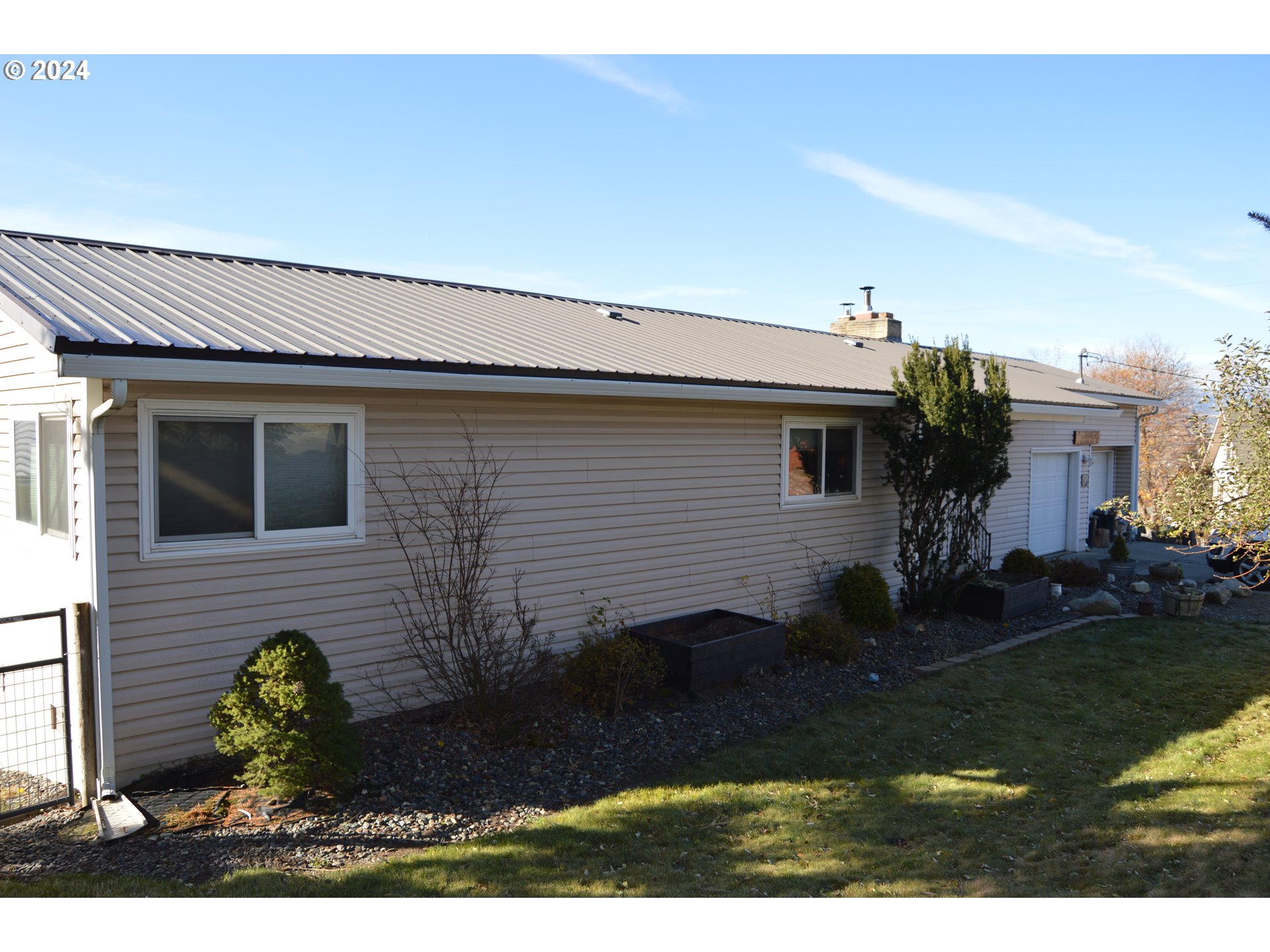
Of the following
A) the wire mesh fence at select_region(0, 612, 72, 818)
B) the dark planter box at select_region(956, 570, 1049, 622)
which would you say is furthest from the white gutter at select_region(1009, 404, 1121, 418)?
the wire mesh fence at select_region(0, 612, 72, 818)

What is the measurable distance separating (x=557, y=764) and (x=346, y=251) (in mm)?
18200

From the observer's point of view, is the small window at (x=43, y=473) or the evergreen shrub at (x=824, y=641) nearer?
the small window at (x=43, y=473)

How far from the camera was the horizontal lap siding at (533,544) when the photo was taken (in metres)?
Result: 5.47

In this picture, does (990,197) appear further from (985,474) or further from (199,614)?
(199,614)

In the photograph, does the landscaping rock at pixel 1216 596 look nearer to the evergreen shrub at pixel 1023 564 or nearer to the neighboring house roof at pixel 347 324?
the evergreen shrub at pixel 1023 564

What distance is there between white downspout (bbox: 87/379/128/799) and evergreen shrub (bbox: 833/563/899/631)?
776 cm

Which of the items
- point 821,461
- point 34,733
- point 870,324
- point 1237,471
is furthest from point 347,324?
point 870,324

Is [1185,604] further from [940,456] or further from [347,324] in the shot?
[347,324]

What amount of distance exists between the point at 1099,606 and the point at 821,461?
16.5 ft

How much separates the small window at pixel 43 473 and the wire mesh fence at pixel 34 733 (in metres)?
0.75

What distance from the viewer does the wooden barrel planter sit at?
1167cm

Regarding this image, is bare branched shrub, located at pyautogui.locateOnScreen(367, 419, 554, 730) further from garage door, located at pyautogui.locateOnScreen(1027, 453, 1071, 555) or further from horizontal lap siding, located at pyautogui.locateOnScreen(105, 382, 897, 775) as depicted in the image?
garage door, located at pyautogui.locateOnScreen(1027, 453, 1071, 555)

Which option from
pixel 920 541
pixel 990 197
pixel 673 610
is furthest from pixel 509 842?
pixel 990 197

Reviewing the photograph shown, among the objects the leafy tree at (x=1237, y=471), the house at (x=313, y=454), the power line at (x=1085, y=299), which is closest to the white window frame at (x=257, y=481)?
the house at (x=313, y=454)
